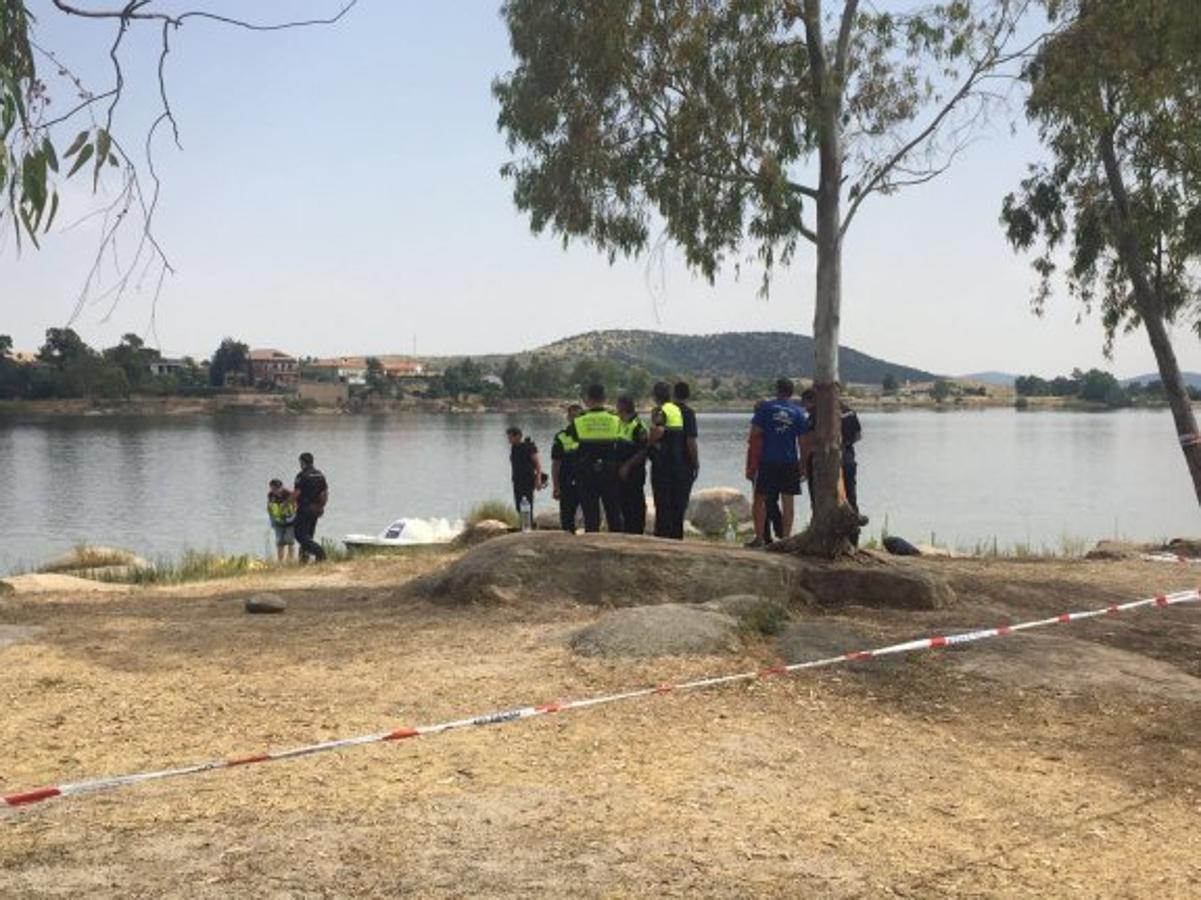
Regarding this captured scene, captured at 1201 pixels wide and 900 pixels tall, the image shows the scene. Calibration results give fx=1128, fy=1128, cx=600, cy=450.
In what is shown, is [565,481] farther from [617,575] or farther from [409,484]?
[409,484]

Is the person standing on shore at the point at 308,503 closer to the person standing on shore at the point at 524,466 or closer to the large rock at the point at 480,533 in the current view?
the large rock at the point at 480,533

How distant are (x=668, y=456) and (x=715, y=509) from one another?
30.3ft

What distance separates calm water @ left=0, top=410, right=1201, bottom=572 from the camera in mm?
30312

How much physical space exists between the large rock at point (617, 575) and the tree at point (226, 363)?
12840 centimetres

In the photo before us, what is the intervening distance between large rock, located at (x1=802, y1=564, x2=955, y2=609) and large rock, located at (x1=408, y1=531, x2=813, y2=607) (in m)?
0.18

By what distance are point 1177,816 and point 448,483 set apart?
134 feet

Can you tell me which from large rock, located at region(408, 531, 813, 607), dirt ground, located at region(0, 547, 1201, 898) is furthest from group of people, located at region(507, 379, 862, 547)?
dirt ground, located at region(0, 547, 1201, 898)

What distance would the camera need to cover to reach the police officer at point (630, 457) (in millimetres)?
11945

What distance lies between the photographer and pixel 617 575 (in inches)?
360

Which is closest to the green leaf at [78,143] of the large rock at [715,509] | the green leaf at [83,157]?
the green leaf at [83,157]

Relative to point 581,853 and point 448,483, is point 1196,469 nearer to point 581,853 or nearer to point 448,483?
point 581,853

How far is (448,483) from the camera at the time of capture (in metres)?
44.6

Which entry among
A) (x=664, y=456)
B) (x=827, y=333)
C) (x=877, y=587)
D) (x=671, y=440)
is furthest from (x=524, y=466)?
(x=877, y=587)

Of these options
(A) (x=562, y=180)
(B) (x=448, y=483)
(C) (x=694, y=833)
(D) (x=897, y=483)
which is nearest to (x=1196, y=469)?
(A) (x=562, y=180)
